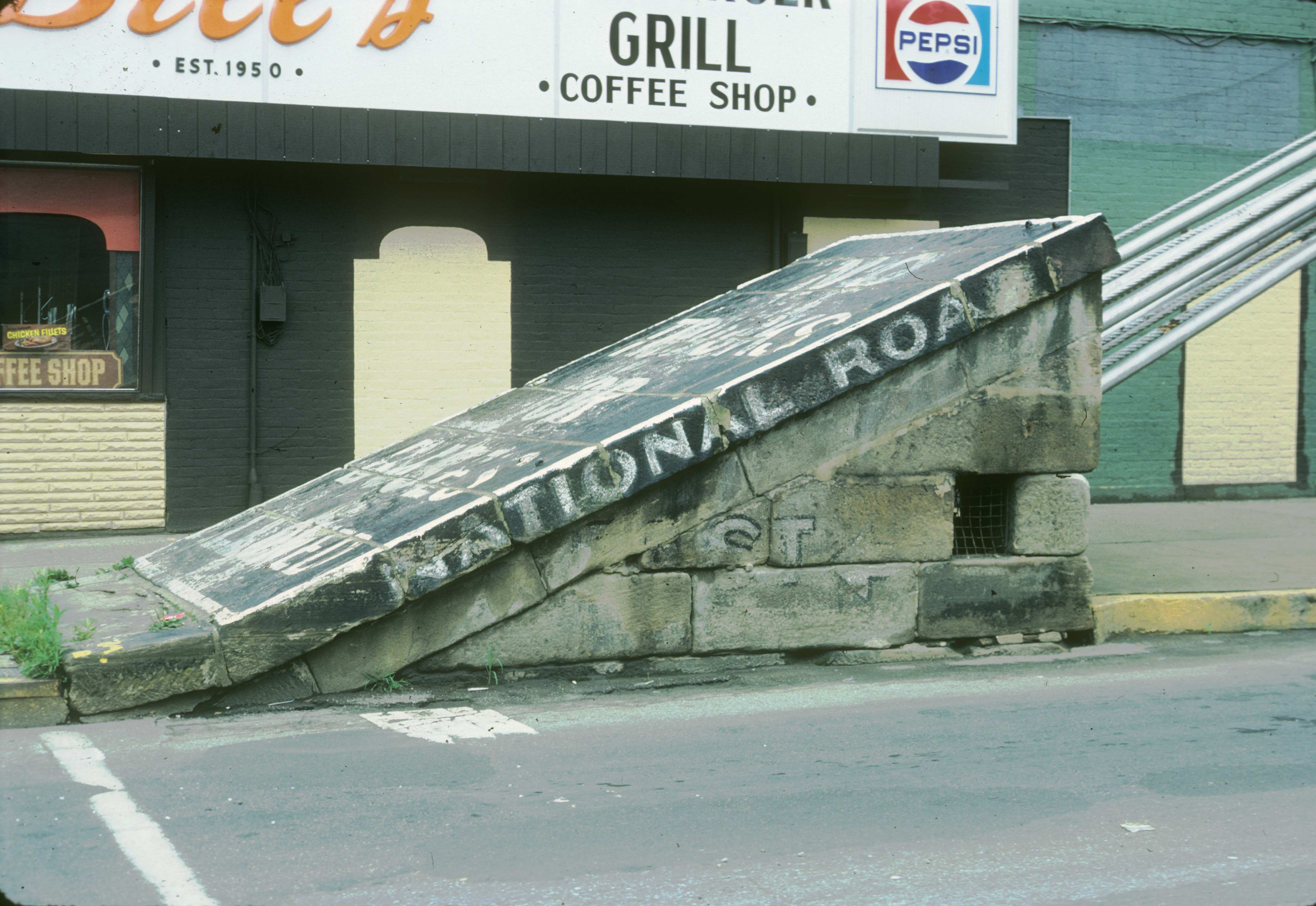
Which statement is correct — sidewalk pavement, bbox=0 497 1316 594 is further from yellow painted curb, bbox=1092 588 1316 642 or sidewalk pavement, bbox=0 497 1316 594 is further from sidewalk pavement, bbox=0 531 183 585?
yellow painted curb, bbox=1092 588 1316 642

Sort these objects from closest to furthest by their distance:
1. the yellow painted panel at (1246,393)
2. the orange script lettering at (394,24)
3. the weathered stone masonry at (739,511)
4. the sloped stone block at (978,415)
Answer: the weathered stone masonry at (739,511) < the sloped stone block at (978,415) < the orange script lettering at (394,24) < the yellow painted panel at (1246,393)

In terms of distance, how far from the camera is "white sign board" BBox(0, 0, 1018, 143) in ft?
34.3

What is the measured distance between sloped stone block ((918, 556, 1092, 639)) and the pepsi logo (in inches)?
242

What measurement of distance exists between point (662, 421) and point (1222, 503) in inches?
379

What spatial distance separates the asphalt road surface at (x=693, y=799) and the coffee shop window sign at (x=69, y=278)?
19.6ft

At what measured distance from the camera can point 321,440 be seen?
1153 cm

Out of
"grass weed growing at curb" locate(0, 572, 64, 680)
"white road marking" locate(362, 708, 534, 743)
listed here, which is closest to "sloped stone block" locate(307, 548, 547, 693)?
"white road marking" locate(362, 708, 534, 743)

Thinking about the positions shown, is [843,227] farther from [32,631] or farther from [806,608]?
[32,631]

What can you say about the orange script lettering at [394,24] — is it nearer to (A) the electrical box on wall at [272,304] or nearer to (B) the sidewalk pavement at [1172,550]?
(A) the electrical box on wall at [272,304]

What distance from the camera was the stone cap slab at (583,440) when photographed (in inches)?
238

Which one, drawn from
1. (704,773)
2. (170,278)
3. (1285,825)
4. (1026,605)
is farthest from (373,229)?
(1285,825)

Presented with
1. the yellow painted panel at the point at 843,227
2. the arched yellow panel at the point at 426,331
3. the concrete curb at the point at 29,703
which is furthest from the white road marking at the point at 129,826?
the yellow painted panel at the point at 843,227

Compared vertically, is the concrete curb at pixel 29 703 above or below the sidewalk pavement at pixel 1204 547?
below

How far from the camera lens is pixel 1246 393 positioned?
14.4m
